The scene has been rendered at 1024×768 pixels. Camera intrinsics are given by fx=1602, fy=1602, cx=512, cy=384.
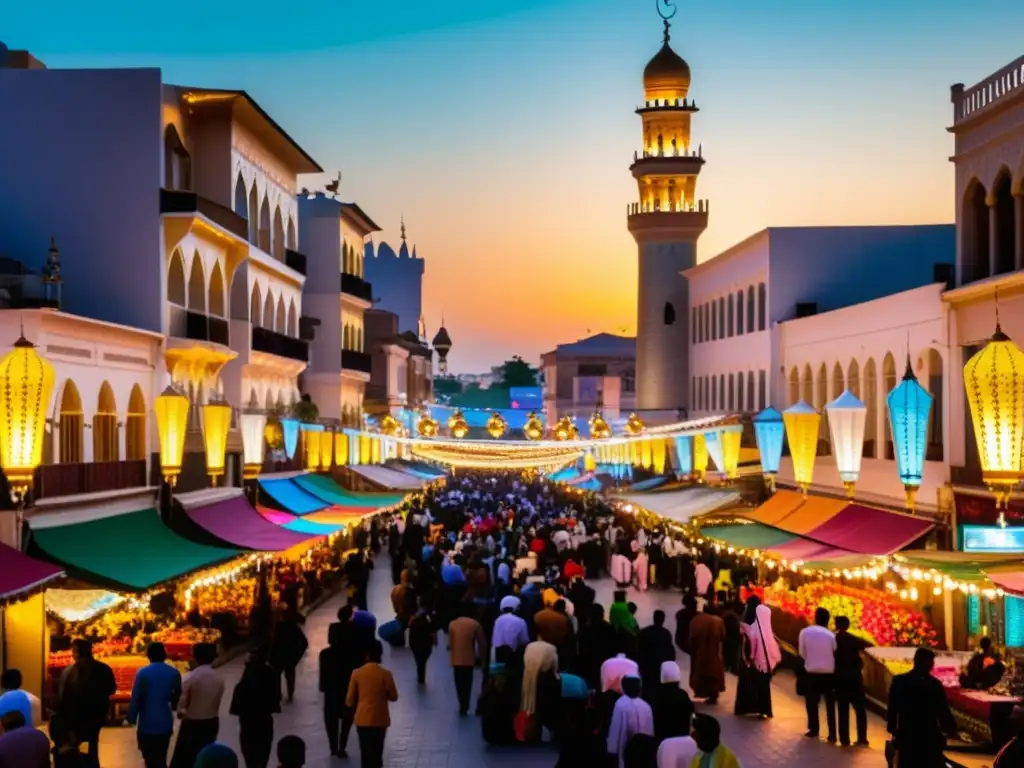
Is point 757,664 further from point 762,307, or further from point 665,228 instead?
point 665,228

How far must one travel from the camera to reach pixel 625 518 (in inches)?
1991

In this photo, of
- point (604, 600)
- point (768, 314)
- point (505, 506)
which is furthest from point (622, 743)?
point (505, 506)

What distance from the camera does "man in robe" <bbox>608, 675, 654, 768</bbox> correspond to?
42.9 ft

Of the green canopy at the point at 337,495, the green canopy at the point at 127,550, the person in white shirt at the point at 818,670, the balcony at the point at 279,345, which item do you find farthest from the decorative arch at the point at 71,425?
the green canopy at the point at 337,495

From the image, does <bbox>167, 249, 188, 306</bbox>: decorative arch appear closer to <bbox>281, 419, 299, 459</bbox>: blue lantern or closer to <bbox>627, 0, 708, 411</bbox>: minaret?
<bbox>281, 419, 299, 459</bbox>: blue lantern

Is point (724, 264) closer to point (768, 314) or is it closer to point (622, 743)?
point (768, 314)

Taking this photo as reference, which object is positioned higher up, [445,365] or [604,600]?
[445,365]

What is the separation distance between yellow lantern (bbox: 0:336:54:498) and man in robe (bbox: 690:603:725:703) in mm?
7822

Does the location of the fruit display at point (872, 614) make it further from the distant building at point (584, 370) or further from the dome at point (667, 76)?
the distant building at point (584, 370)

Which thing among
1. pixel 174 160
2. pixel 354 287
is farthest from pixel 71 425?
pixel 354 287

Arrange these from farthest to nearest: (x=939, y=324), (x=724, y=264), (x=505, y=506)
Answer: (x=505, y=506)
(x=724, y=264)
(x=939, y=324)

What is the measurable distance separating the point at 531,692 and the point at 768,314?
78.3 feet

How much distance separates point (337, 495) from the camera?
3791 cm

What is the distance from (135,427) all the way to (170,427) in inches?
73.7
